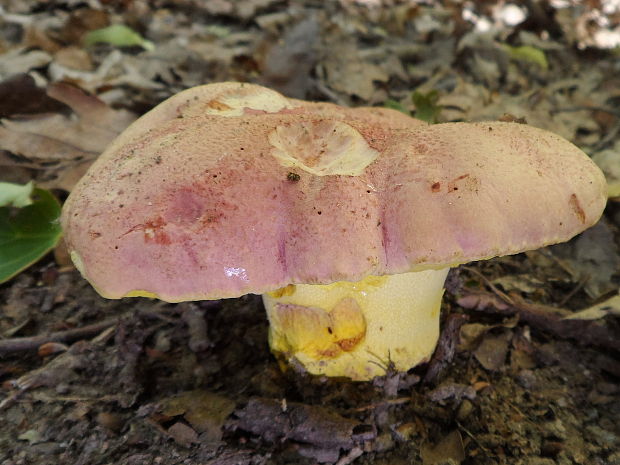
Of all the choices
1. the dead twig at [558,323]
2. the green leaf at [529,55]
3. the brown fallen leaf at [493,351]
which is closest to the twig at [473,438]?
the brown fallen leaf at [493,351]

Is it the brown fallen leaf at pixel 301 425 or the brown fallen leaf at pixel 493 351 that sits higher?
the brown fallen leaf at pixel 301 425

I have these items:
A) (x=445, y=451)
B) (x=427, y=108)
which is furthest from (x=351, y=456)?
(x=427, y=108)

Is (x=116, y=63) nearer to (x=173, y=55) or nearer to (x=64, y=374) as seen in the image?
(x=173, y=55)

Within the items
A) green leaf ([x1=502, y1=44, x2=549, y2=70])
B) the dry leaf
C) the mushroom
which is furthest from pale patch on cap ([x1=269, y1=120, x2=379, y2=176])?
green leaf ([x1=502, y1=44, x2=549, y2=70])

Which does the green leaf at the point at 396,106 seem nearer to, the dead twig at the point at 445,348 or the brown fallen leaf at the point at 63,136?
the dead twig at the point at 445,348

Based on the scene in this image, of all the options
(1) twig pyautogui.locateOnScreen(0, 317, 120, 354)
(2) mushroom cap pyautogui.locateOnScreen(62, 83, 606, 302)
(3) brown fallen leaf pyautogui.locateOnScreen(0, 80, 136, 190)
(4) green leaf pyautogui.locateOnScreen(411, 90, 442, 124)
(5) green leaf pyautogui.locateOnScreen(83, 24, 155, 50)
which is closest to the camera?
(2) mushroom cap pyautogui.locateOnScreen(62, 83, 606, 302)

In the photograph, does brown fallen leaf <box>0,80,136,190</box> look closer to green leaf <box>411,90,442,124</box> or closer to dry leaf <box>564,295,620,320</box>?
green leaf <box>411,90,442,124</box>

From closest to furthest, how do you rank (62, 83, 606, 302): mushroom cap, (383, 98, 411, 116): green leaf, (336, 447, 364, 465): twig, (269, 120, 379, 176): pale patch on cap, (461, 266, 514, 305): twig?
(62, 83, 606, 302): mushroom cap, (269, 120, 379, 176): pale patch on cap, (336, 447, 364, 465): twig, (461, 266, 514, 305): twig, (383, 98, 411, 116): green leaf
